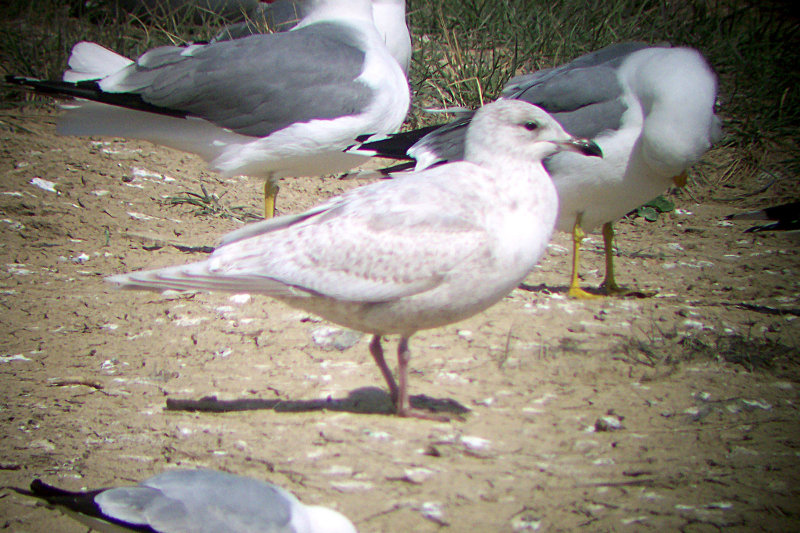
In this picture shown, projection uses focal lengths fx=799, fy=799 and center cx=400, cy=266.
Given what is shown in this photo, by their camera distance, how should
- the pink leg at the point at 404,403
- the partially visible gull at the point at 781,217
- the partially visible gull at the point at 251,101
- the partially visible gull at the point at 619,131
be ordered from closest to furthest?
the pink leg at the point at 404,403 → the partially visible gull at the point at 781,217 → the partially visible gull at the point at 619,131 → the partially visible gull at the point at 251,101

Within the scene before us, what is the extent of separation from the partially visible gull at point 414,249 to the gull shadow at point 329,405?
4.7 inches

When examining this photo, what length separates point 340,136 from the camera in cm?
482

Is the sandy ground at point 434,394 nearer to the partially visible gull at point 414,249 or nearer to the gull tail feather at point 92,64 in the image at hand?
the partially visible gull at point 414,249

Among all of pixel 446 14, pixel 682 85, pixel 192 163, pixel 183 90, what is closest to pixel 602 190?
pixel 682 85

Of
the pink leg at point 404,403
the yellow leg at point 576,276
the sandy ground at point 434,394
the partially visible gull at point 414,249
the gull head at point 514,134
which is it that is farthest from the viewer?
the yellow leg at point 576,276

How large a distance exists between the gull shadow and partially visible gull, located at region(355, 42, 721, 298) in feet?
4.93

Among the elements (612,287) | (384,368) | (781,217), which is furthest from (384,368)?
(781,217)

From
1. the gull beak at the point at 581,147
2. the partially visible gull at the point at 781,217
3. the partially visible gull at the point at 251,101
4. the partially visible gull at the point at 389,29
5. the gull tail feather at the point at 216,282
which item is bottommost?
the gull tail feather at the point at 216,282

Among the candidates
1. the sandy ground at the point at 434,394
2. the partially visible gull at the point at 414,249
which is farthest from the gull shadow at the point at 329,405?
the partially visible gull at the point at 414,249

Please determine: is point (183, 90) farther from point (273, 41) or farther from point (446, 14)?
point (446, 14)

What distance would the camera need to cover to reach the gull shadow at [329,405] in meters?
3.03

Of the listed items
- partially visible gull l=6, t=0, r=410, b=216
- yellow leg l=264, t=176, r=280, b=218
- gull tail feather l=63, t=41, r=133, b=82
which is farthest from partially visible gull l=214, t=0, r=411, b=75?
yellow leg l=264, t=176, r=280, b=218

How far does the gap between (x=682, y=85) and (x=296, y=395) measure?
2557mm

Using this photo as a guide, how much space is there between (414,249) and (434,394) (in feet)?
2.36
